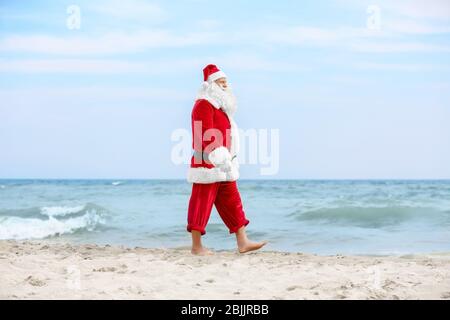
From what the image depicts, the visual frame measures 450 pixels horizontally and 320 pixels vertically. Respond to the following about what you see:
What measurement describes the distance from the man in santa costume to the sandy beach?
309mm

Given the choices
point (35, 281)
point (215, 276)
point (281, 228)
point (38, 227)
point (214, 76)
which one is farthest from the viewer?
point (38, 227)

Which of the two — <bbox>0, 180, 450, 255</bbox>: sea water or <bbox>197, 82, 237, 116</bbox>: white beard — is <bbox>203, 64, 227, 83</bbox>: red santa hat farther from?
<bbox>0, 180, 450, 255</bbox>: sea water

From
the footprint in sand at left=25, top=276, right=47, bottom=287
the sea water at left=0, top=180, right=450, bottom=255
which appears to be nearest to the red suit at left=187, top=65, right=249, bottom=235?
the footprint in sand at left=25, top=276, right=47, bottom=287

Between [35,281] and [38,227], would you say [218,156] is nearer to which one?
[35,281]

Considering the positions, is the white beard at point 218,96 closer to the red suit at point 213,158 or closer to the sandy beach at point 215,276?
the red suit at point 213,158

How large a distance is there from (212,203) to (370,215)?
6020 millimetres

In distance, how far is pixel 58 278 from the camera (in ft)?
14.1

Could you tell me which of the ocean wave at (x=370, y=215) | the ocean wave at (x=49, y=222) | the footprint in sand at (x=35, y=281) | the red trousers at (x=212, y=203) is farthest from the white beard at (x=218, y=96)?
the ocean wave at (x=370, y=215)

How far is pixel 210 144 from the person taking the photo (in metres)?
4.90

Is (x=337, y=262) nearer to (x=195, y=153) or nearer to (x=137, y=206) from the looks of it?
(x=195, y=153)

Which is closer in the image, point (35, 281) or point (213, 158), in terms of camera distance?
point (35, 281)

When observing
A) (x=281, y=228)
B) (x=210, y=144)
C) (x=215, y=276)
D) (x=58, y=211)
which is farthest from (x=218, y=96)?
(x=58, y=211)
